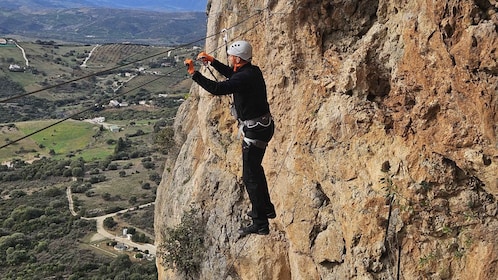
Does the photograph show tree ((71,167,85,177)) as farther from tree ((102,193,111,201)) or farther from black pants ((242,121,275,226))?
black pants ((242,121,275,226))

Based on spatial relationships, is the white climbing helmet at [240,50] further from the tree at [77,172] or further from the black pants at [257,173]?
the tree at [77,172]

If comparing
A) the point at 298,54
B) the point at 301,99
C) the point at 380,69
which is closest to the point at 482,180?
the point at 380,69

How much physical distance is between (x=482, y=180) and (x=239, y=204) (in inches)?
257

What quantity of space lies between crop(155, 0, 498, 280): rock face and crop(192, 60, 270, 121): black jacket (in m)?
2.29

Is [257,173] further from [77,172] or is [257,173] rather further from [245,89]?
[77,172]

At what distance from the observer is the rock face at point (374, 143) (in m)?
6.60

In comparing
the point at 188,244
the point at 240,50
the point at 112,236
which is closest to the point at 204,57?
the point at 240,50

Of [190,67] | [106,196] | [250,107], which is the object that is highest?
[190,67]

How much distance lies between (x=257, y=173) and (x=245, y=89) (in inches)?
59.8

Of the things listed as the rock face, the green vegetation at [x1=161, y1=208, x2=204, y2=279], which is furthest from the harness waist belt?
the green vegetation at [x1=161, y1=208, x2=204, y2=279]

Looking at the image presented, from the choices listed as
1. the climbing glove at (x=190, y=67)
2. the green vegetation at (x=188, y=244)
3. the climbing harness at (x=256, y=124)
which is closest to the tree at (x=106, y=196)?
the green vegetation at (x=188, y=244)

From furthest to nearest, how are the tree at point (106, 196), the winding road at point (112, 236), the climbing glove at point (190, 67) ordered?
the tree at point (106, 196) → the winding road at point (112, 236) → the climbing glove at point (190, 67)

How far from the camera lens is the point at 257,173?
745 cm

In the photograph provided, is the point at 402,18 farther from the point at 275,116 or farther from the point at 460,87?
the point at 275,116
